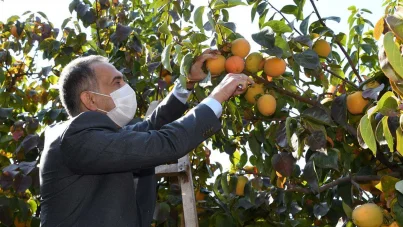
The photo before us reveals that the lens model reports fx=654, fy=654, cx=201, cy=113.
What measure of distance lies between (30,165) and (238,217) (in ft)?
3.43

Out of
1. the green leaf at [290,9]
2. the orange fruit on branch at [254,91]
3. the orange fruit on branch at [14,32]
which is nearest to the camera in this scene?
the orange fruit on branch at [254,91]

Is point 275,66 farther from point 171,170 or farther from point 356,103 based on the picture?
point 171,170

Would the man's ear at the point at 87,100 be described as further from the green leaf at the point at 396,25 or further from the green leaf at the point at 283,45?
the green leaf at the point at 396,25

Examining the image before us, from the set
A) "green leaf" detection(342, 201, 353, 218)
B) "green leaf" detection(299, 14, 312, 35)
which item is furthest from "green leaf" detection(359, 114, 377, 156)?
"green leaf" detection(299, 14, 312, 35)

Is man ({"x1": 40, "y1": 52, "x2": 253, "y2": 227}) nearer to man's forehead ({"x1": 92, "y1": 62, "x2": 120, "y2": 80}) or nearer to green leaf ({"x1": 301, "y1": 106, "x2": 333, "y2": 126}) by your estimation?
man's forehead ({"x1": 92, "y1": 62, "x2": 120, "y2": 80})

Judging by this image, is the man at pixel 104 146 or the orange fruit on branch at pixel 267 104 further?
the orange fruit on branch at pixel 267 104

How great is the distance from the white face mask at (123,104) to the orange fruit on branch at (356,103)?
2.68 feet

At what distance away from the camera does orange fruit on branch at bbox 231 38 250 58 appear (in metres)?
2.38

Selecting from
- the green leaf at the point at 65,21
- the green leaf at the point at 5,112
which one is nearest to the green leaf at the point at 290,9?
the green leaf at the point at 65,21

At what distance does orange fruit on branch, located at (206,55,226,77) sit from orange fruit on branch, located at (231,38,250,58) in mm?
55

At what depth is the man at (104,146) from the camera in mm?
2098

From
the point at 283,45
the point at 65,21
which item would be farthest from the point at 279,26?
the point at 65,21

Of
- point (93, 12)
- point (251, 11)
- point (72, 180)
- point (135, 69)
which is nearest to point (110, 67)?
point (72, 180)

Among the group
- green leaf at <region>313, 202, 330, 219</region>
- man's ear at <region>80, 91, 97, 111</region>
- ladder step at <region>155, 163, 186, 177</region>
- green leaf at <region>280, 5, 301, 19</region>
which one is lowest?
green leaf at <region>313, 202, 330, 219</region>
